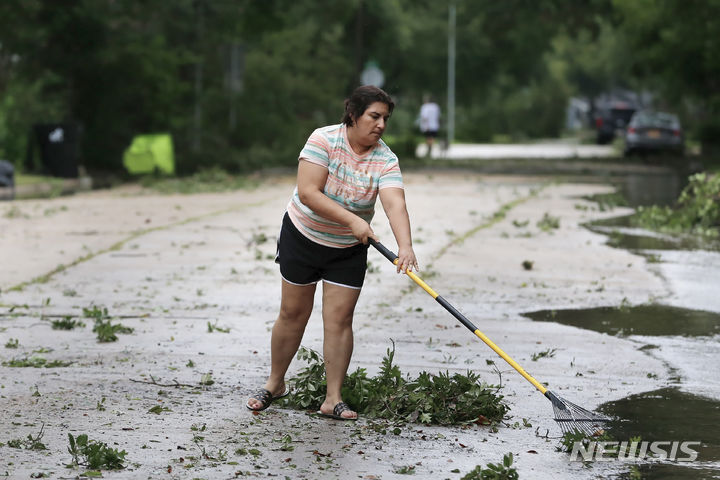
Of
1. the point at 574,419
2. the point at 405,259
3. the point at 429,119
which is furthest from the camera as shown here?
the point at 429,119

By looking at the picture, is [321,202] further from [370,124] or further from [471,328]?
[471,328]

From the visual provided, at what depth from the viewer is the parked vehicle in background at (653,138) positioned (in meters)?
40.2

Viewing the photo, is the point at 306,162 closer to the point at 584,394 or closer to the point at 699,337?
the point at 584,394

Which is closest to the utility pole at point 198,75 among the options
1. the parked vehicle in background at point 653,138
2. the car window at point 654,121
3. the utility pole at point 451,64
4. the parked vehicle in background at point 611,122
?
the parked vehicle in background at point 653,138

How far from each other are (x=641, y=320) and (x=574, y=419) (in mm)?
3637

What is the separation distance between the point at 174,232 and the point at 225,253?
2.13 meters

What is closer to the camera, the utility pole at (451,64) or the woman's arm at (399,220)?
the woman's arm at (399,220)

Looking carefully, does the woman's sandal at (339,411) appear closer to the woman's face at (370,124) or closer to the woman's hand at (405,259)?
the woman's hand at (405,259)

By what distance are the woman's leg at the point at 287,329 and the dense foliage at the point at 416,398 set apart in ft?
0.42

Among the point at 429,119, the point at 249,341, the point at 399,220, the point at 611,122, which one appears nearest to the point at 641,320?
the point at 249,341

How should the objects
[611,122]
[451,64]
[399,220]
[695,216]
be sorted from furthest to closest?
1. [451,64]
2. [611,122]
3. [695,216]
4. [399,220]

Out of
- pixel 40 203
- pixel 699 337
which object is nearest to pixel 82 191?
pixel 40 203

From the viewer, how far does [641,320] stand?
944 cm

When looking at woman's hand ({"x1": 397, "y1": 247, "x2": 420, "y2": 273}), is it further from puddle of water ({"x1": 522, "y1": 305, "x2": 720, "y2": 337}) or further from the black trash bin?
the black trash bin
